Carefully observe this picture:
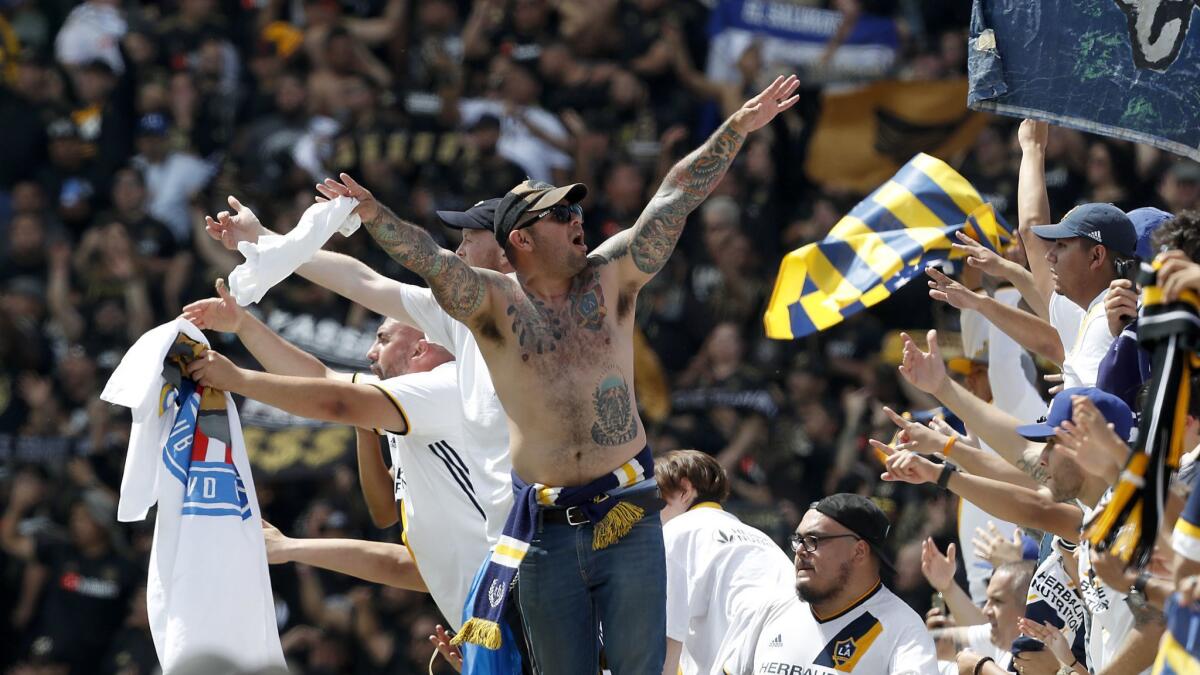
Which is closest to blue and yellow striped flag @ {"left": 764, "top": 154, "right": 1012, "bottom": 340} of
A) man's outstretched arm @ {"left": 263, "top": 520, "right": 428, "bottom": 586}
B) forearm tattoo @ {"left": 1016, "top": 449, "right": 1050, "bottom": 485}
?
man's outstretched arm @ {"left": 263, "top": 520, "right": 428, "bottom": 586}

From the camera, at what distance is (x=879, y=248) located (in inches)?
330

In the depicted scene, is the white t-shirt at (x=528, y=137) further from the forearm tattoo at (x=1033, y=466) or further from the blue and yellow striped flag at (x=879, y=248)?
the forearm tattoo at (x=1033, y=466)

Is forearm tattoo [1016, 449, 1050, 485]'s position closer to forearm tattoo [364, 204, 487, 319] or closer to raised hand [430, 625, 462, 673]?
forearm tattoo [364, 204, 487, 319]

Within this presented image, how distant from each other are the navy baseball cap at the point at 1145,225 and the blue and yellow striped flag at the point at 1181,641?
247 centimetres

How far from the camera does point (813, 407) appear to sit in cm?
1131

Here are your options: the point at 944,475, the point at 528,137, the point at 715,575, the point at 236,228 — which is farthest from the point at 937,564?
the point at 528,137

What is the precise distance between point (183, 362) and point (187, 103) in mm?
7196

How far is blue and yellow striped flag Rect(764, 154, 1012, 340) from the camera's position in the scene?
824 centimetres

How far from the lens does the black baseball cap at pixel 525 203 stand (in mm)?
6129

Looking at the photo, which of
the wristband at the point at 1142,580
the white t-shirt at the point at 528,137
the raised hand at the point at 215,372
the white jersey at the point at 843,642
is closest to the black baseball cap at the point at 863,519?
the white jersey at the point at 843,642

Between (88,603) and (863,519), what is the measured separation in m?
6.62

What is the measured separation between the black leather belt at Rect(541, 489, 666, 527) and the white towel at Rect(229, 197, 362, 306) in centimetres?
109

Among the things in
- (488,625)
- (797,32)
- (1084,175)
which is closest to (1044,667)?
(488,625)

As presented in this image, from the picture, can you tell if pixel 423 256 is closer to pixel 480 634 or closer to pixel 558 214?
pixel 558 214
